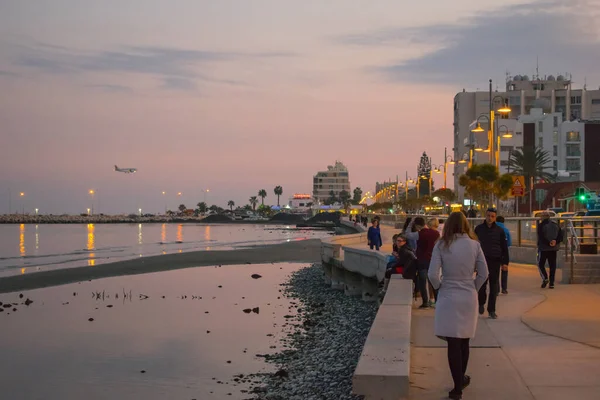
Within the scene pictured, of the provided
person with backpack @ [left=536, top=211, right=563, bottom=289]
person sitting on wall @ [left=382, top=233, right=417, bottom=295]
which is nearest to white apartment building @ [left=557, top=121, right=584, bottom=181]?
person with backpack @ [left=536, top=211, right=563, bottom=289]

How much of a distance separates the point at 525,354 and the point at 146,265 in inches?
1595

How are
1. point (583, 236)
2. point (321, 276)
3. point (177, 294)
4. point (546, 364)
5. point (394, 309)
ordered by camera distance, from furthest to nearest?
point (321, 276) < point (177, 294) < point (583, 236) < point (394, 309) < point (546, 364)

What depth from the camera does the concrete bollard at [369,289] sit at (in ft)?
86.2

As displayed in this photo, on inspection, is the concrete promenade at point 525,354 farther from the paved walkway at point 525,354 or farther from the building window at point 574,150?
the building window at point 574,150

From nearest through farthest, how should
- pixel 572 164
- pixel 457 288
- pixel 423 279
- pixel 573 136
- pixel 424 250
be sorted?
1. pixel 457 288
2. pixel 424 250
3. pixel 423 279
4. pixel 573 136
5. pixel 572 164

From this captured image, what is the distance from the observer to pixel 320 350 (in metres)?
16.7

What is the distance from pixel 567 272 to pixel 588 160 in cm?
9993

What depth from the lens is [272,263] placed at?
50094 mm

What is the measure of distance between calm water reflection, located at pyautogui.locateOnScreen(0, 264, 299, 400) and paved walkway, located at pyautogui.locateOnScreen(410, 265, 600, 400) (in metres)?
4.56

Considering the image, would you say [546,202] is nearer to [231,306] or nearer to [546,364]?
[231,306]

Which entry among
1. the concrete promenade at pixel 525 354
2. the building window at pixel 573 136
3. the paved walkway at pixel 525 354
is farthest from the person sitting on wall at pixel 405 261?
the building window at pixel 573 136

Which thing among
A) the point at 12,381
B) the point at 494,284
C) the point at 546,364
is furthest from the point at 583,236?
the point at 12,381

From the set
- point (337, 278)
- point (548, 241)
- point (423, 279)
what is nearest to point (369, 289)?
point (337, 278)

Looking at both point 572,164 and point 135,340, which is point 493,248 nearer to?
point 135,340
